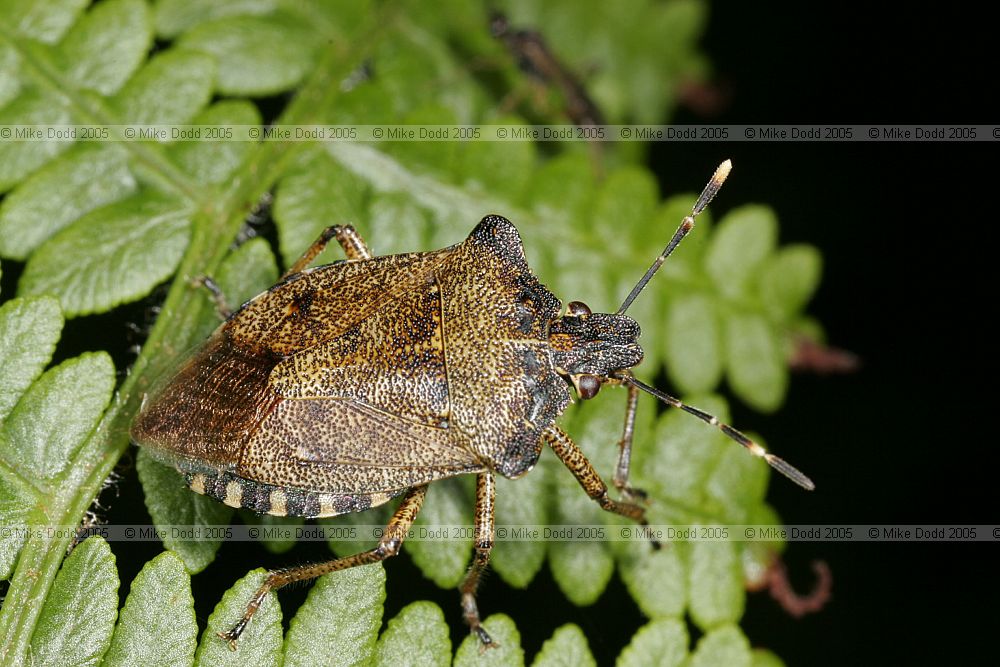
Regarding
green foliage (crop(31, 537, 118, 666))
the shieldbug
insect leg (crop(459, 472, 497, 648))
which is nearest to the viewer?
green foliage (crop(31, 537, 118, 666))

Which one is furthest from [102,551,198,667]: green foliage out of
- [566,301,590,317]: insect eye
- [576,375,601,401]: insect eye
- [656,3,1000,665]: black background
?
[656,3,1000,665]: black background

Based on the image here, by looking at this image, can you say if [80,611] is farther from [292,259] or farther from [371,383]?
[292,259]

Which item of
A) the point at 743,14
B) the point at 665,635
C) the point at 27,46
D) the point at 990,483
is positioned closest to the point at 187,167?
the point at 27,46

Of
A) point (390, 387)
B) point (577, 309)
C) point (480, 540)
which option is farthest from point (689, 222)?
point (480, 540)

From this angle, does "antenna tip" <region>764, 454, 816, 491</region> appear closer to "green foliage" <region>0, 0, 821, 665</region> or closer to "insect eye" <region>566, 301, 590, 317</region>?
"green foliage" <region>0, 0, 821, 665</region>

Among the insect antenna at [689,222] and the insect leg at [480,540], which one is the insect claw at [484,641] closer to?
the insect leg at [480,540]

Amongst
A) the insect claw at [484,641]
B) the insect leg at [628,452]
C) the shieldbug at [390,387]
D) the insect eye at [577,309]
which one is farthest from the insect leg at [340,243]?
the insect claw at [484,641]
